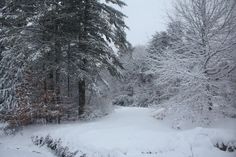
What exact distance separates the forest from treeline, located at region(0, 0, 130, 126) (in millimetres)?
61

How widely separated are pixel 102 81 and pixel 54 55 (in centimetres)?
371

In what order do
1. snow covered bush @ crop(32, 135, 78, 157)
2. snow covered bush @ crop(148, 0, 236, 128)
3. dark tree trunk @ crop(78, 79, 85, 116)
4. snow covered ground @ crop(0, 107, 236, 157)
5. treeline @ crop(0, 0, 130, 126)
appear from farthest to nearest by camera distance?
dark tree trunk @ crop(78, 79, 85, 116) < treeline @ crop(0, 0, 130, 126) < snow covered bush @ crop(148, 0, 236, 128) < snow covered bush @ crop(32, 135, 78, 157) < snow covered ground @ crop(0, 107, 236, 157)

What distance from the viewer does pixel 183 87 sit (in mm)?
15422

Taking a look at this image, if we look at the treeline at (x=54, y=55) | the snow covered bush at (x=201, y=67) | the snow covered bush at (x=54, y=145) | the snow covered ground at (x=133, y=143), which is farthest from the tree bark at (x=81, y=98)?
the snow covered bush at (x=201, y=67)

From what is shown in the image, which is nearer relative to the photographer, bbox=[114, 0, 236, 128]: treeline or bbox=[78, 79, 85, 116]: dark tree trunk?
bbox=[114, 0, 236, 128]: treeline

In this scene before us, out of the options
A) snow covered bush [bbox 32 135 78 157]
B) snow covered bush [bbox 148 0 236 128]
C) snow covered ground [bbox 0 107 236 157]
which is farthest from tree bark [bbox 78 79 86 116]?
snow covered bush [bbox 148 0 236 128]

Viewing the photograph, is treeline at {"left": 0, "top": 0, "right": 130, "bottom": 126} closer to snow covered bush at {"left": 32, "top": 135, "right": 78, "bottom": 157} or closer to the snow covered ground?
snow covered bush at {"left": 32, "top": 135, "right": 78, "bottom": 157}

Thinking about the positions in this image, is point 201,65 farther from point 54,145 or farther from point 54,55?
point 54,55

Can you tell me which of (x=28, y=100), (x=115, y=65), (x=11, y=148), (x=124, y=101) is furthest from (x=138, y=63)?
(x=11, y=148)

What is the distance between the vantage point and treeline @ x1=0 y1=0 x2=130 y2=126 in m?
18.5

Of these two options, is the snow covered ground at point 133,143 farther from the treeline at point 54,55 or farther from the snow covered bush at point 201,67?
the treeline at point 54,55

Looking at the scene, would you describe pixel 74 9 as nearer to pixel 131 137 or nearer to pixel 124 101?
pixel 131 137

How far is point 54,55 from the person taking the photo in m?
19.0

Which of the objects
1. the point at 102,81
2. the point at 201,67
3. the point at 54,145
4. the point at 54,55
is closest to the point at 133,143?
the point at 54,145
